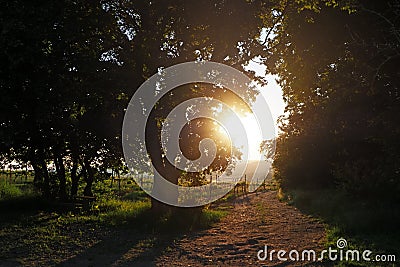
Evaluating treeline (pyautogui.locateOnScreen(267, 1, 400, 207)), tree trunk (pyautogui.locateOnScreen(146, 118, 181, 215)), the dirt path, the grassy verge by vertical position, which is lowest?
the dirt path

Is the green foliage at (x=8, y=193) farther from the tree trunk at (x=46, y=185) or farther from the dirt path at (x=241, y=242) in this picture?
the dirt path at (x=241, y=242)

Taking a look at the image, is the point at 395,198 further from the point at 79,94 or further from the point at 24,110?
the point at 24,110

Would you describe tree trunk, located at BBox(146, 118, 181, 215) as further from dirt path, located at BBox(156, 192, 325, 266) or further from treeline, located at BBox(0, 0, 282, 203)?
dirt path, located at BBox(156, 192, 325, 266)

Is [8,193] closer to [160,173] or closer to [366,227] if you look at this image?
[160,173]

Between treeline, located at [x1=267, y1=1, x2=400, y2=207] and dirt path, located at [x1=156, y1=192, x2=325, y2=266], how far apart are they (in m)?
3.30

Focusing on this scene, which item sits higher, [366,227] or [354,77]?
[354,77]

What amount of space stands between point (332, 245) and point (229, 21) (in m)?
7.89

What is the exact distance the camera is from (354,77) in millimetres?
14969

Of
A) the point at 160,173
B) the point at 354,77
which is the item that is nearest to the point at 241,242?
the point at 160,173

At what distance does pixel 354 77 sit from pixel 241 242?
713cm

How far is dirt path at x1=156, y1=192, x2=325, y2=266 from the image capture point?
10422 millimetres

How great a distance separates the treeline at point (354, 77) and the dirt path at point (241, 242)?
3.30 meters

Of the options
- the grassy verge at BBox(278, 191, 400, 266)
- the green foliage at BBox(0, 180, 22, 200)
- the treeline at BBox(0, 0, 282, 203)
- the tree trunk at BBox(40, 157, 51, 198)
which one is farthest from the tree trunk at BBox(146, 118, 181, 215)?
the green foliage at BBox(0, 180, 22, 200)

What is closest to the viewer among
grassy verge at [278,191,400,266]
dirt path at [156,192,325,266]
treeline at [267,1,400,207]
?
dirt path at [156,192,325,266]
